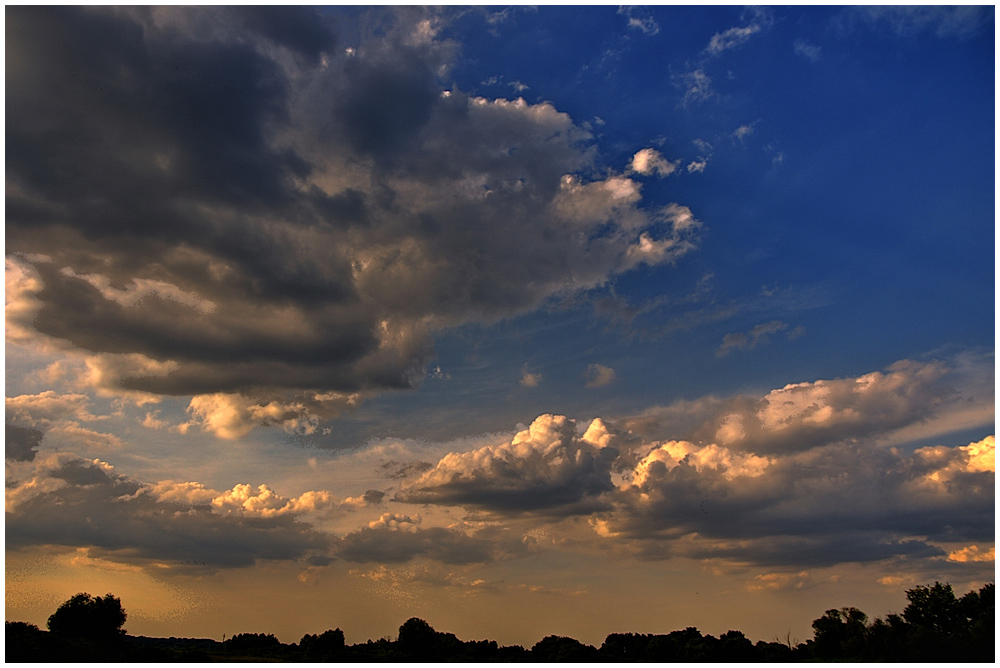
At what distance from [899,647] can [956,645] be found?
60.4ft

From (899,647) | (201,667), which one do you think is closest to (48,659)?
(201,667)

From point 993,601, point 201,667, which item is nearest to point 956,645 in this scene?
point 993,601

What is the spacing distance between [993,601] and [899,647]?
34061 mm

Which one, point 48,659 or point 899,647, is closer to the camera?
point 48,659

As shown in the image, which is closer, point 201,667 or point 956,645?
point 201,667

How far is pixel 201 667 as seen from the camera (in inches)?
4998

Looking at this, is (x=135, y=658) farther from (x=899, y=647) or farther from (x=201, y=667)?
(x=899, y=647)

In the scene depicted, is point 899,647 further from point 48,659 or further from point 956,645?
point 48,659

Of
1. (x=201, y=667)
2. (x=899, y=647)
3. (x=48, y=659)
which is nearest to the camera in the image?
(x=201, y=667)

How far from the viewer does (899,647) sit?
192m

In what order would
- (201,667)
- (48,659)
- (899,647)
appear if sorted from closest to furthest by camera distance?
(201,667), (48,659), (899,647)

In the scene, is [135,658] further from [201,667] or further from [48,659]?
[201,667]

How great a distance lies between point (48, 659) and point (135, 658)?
2936 centimetres

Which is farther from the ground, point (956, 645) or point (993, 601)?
point (993, 601)
